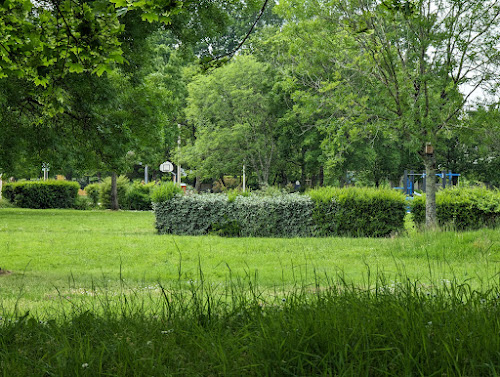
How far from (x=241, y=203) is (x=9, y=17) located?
10710 mm

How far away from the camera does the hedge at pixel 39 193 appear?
32.2m

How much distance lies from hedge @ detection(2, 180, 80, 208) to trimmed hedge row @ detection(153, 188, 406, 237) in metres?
19.0

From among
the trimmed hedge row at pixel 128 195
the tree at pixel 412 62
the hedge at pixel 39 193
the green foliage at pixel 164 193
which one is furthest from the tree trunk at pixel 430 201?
the hedge at pixel 39 193

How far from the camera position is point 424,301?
11.9ft

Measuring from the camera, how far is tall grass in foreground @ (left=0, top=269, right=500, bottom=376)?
9.08 ft

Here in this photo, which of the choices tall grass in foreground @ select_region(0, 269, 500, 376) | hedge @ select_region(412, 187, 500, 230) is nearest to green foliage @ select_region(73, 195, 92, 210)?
hedge @ select_region(412, 187, 500, 230)

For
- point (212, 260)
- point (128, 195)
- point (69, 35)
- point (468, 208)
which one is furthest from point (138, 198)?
point (69, 35)

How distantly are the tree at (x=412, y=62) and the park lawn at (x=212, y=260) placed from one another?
122 inches

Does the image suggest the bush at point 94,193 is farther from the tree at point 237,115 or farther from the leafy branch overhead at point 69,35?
the leafy branch overhead at point 69,35

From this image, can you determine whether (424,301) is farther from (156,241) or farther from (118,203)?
(118,203)

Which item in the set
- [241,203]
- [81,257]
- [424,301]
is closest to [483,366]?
[424,301]

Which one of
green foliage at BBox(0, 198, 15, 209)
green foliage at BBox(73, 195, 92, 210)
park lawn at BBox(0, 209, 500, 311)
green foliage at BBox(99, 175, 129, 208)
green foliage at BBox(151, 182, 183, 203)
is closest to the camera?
park lawn at BBox(0, 209, 500, 311)

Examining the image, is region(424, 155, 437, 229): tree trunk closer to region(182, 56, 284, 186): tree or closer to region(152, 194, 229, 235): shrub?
region(152, 194, 229, 235): shrub

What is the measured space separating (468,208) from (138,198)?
23.7 m
